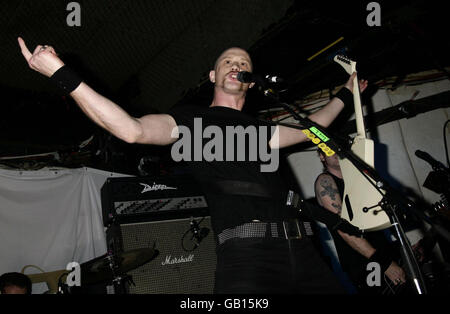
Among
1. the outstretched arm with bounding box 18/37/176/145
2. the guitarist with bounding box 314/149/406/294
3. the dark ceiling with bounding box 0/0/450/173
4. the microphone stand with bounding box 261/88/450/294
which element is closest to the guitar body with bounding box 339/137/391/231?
the microphone stand with bounding box 261/88/450/294

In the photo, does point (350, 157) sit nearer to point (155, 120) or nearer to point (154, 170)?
point (155, 120)

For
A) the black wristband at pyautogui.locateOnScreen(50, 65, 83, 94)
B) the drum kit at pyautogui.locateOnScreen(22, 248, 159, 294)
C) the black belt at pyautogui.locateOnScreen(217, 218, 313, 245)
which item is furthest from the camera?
the drum kit at pyautogui.locateOnScreen(22, 248, 159, 294)

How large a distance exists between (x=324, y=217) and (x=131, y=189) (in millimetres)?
1882

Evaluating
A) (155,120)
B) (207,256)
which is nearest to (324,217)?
(155,120)

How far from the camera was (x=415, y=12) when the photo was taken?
11.0 ft

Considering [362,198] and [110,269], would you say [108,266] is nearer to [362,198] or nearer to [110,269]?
[110,269]

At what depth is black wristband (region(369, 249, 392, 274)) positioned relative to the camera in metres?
2.76

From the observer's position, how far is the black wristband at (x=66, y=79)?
131 cm

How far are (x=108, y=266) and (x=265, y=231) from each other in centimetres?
158

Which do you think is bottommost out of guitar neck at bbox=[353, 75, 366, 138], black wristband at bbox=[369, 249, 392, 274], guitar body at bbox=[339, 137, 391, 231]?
black wristband at bbox=[369, 249, 392, 274]

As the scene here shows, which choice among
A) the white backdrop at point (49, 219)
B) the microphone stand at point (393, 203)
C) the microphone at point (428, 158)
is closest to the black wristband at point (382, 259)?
the microphone at point (428, 158)

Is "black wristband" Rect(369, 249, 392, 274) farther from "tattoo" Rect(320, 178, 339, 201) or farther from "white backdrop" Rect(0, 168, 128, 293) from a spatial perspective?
"white backdrop" Rect(0, 168, 128, 293)

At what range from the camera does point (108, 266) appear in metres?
2.64

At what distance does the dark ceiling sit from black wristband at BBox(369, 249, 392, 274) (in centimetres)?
186
